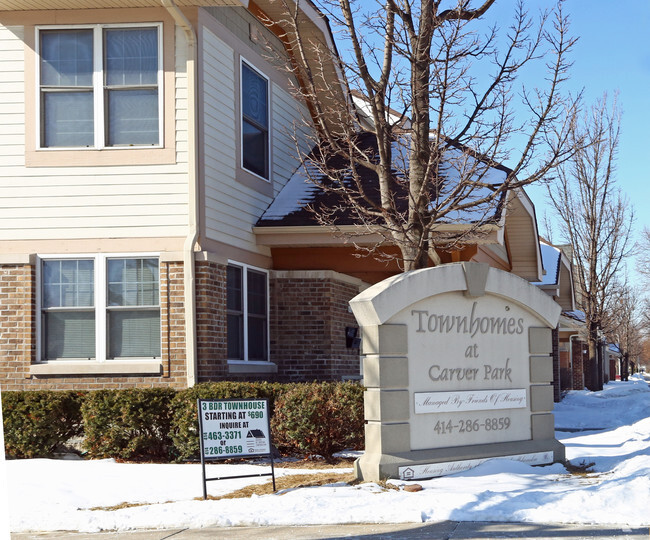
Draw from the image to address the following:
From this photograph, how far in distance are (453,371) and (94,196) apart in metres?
6.10

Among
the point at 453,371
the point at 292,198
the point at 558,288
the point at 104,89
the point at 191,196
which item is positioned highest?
the point at 104,89

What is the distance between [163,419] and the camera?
12.0m

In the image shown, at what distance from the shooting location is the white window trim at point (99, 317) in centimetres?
1302

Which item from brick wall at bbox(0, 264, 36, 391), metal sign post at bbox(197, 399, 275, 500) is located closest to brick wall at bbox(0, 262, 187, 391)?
brick wall at bbox(0, 264, 36, 391)

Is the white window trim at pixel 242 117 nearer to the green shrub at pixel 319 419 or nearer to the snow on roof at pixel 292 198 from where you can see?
the snow on roof at pixel 292 198

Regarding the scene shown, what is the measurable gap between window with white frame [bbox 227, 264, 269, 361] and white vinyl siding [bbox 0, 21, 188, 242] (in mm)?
1592

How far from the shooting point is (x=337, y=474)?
10375 mm

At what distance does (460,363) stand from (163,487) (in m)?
3.69

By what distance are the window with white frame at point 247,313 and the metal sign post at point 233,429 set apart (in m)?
4.30

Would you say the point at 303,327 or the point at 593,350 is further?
the point at 593,350

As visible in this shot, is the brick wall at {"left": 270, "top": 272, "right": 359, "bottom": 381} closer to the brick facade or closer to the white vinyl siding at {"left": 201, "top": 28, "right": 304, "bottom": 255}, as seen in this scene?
the white vinyl siding at {"left": 201, "top": 28, "right": 304, "bottom": 255}

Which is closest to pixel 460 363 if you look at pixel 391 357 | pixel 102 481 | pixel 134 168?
pixel 391 357

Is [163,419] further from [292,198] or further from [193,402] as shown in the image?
[292,198]

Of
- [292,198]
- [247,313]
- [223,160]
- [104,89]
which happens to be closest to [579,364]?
[292,198]
